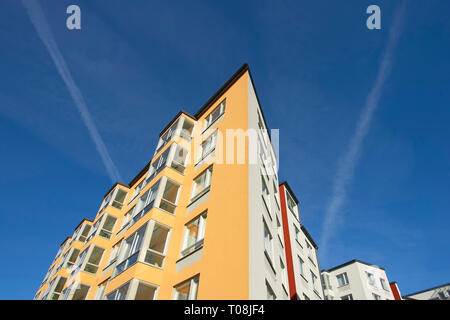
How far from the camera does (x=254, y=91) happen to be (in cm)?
2225

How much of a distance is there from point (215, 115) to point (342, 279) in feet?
134

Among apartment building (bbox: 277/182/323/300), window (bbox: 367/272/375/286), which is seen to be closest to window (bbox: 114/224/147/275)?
apartment building (bbox: 277/182/323/300)

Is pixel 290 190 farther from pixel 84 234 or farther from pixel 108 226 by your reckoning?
pixel 84 234

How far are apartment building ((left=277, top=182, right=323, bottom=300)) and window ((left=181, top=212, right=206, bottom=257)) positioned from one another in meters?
8.88

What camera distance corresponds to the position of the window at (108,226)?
88.4 feet

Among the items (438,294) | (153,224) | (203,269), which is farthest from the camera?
(438,294)

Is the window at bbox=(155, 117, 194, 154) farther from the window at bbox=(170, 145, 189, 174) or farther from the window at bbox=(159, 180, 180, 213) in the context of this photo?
the window at bbox=(159, 180, 180, 213)

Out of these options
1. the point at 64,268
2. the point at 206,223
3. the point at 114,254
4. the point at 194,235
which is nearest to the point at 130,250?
the point at 194,235

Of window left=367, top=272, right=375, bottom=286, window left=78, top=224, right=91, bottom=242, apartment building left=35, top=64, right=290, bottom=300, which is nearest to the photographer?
apartment building left=35, top=64, right=290, bottom=300

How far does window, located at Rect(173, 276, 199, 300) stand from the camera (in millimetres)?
11734

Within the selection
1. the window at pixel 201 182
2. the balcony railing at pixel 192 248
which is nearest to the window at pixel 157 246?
the balcony railing at pixel 192 248
